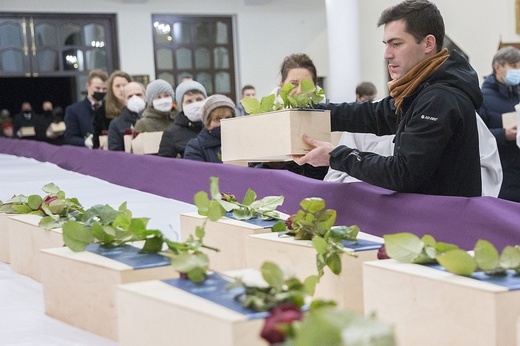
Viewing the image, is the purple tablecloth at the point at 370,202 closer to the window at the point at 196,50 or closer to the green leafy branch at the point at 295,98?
the green leafy branch at the point at 295,98

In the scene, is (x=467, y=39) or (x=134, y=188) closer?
(x=134, y=188)

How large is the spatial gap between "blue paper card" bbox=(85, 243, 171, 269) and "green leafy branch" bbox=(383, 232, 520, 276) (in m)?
0.36

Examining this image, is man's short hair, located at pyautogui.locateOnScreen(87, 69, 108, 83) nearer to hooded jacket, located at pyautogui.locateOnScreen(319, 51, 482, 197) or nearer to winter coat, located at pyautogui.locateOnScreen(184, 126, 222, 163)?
winter coat, located at pyautogui.locateOnScreen(184, 126, 222, 163)

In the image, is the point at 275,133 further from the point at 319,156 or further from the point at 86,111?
the point at 86,111

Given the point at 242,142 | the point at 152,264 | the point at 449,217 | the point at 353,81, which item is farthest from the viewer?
the point at 353,81

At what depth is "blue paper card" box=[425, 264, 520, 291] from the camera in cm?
105

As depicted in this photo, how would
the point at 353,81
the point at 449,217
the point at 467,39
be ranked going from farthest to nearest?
the point at 467,39, the point at 353,81, the point at 449,217

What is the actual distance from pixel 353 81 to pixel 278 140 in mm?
5551

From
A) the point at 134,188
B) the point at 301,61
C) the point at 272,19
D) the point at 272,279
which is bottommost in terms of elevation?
the point at 134,188

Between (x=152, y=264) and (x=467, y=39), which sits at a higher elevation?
(x=467, y=39)

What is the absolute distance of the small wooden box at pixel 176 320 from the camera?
89cm

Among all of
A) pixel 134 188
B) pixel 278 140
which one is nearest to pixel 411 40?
pixel 278 140

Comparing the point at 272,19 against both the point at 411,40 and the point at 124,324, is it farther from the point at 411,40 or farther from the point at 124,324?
the point at 124,324

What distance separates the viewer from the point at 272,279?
960 millimetres
